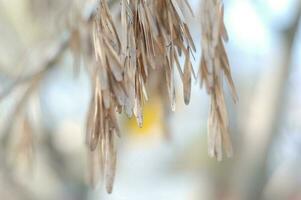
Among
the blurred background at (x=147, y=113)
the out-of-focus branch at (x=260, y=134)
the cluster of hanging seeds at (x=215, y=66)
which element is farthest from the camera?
the out-of-focus branch at (x=260, y=134)

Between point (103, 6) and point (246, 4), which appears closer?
point (103, 6)

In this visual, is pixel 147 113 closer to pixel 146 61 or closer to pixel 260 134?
pixel 260 134

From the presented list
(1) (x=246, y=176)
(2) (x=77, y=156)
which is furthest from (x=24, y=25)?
(1) (x=246, y=176)

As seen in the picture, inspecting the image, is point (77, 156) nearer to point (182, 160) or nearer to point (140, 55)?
point (182, 160)

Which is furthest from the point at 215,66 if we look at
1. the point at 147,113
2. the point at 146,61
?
A: the point at 147,113

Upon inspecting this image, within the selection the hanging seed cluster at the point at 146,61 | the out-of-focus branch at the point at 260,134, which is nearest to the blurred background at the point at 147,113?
the out-of-focus branch at the point at 260,134

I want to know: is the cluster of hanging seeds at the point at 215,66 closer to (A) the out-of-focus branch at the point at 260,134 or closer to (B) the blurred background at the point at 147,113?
(B) the blurred background at the point at 147,113
